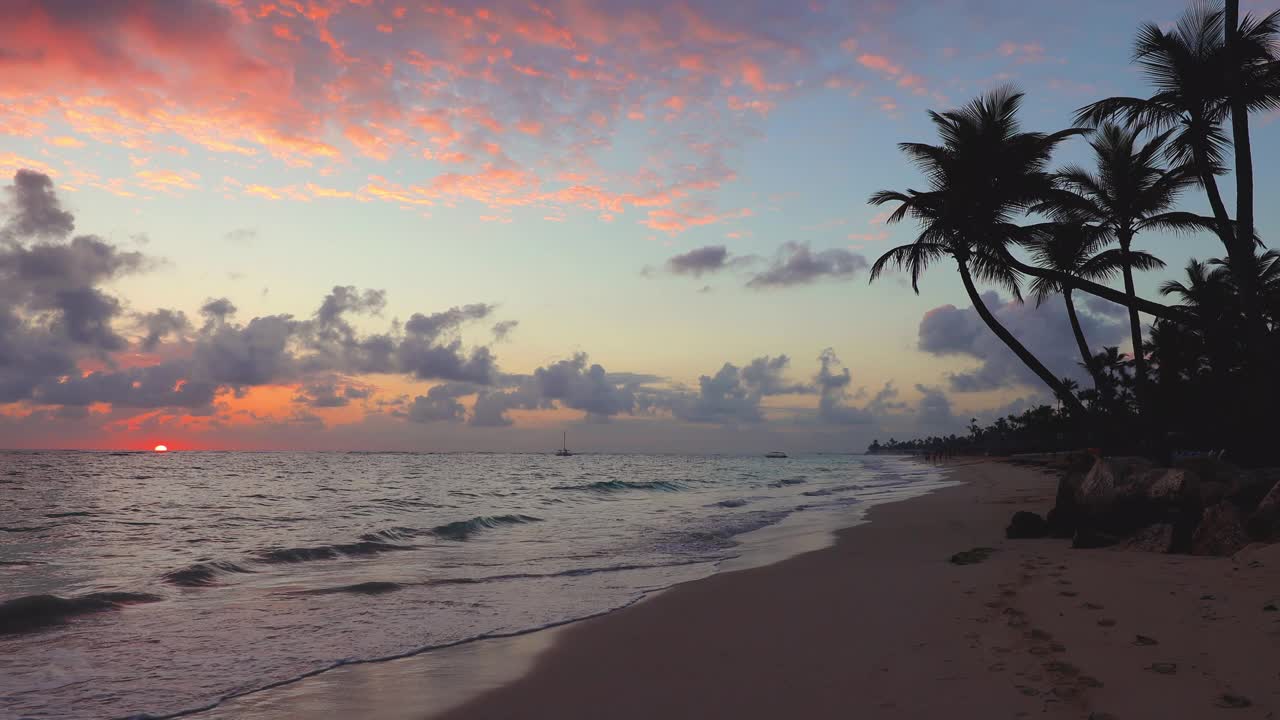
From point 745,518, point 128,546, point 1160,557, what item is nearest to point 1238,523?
point 1160,557

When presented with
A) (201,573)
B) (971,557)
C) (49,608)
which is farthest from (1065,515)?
(49,608)

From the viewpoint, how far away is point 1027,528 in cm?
1405

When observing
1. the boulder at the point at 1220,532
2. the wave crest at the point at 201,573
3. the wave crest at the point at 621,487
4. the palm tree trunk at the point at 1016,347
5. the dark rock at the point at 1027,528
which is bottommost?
the wave crest at the point at 621,487

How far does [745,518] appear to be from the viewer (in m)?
Answer: 25.6

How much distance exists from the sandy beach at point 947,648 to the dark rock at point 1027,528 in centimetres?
280

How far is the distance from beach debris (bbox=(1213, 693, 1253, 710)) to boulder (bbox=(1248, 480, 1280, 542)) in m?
6.64

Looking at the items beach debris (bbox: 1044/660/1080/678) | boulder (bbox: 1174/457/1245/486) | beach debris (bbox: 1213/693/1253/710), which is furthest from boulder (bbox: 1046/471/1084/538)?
beach debris (bbox: 1213/693/1253/710)

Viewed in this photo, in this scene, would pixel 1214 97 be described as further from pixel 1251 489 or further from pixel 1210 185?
pixel 1251 489

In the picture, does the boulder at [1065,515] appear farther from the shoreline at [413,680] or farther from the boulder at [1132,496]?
the shoreline at [413,680]

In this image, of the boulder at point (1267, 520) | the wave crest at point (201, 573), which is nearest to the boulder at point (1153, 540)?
the boulder at point (1267, 520)

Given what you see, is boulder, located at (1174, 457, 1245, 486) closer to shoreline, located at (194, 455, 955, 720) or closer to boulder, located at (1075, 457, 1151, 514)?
boulder, located at (1075, 457, 1151, 514)

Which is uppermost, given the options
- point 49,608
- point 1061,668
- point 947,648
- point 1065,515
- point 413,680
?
point 1065,515

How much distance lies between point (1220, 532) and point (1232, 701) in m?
7.09

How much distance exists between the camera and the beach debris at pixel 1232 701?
4762 mm
